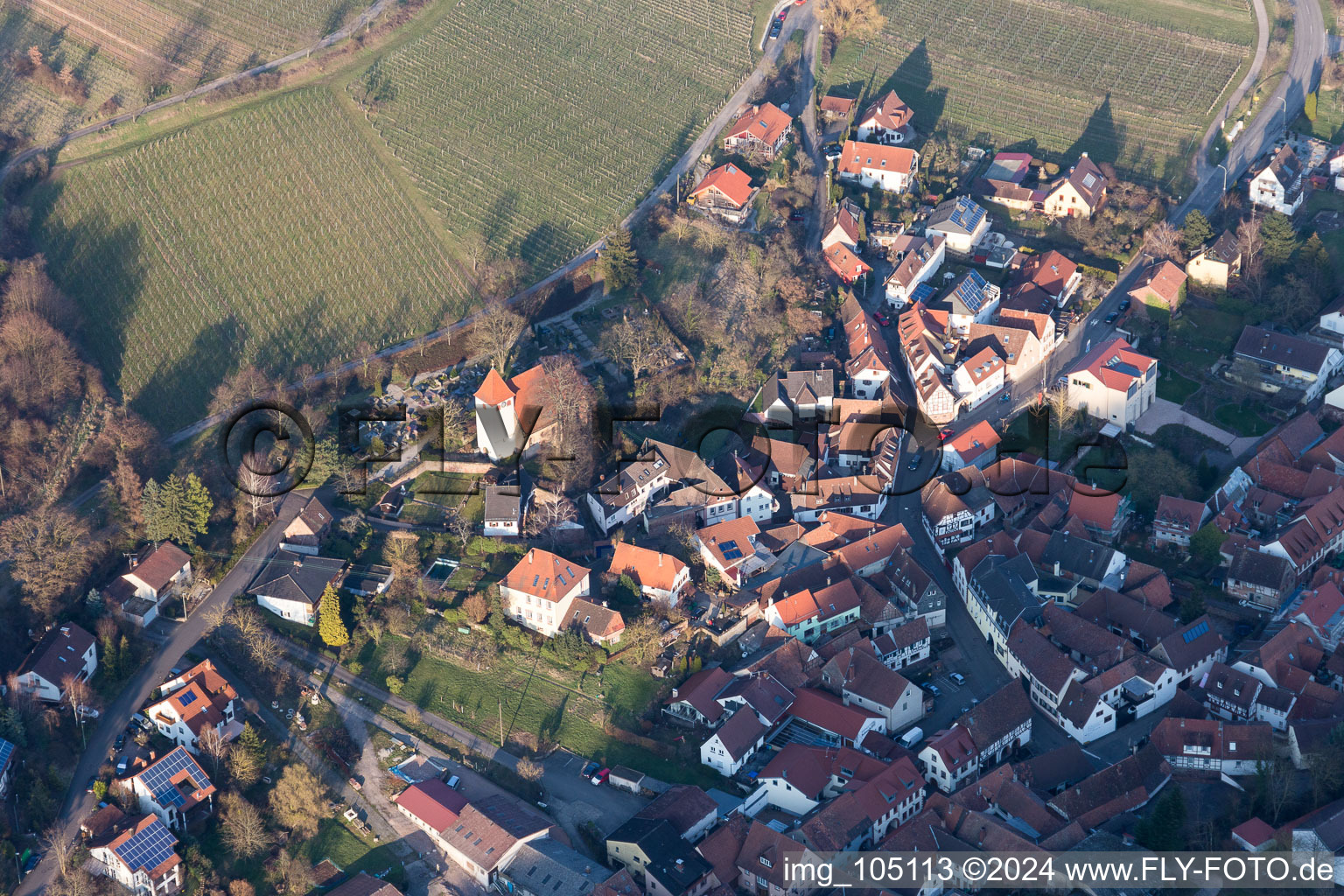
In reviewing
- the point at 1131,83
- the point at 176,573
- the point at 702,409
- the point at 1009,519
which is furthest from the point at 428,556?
the point at 1131,83

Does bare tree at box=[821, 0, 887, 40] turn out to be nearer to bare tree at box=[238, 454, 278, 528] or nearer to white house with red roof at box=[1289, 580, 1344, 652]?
bare tree at box=[238, 454, 278, 528]

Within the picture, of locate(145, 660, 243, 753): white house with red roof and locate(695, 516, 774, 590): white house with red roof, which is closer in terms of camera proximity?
locate(145, 660, 243, 753): white house with red roof

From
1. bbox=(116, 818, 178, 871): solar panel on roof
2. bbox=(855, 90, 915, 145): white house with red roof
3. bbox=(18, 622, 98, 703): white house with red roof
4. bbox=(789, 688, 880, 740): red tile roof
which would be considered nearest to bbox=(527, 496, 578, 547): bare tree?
bbox=(789, 688, 880, 740): red tile roof

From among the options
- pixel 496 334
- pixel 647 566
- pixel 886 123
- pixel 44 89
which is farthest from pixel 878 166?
pixel 44 89

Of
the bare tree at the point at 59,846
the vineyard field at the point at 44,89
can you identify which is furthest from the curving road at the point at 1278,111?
the bare tree at the point at 59,846

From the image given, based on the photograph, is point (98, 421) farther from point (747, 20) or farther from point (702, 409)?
point (747, 20)

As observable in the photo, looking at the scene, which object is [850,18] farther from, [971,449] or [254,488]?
[254,488]
